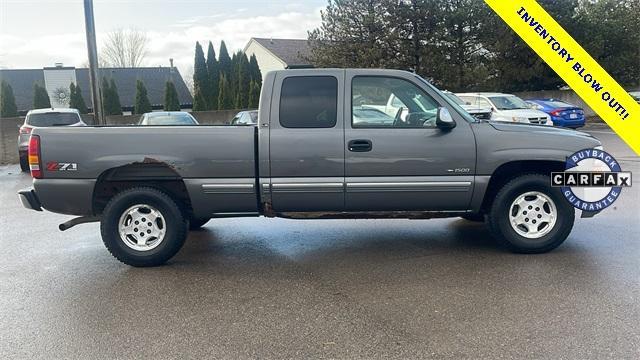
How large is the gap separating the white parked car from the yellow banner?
12.3m

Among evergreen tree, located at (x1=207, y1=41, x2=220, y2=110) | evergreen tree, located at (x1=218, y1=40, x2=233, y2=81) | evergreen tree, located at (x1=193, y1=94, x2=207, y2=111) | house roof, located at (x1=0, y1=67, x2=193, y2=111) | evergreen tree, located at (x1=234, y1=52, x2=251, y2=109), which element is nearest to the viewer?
evergreen tree, located at (x1=193, y1=94, x2=207, y2=111)

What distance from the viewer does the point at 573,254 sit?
5305mm

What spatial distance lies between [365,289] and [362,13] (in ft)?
79.5

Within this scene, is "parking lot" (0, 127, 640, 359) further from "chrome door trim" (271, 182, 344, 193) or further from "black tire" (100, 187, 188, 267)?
"chrome door trim" (271, 182, 344, 193)

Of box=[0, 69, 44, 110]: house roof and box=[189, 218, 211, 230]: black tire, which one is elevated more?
box=[0, 69, 44, 110]: house roof

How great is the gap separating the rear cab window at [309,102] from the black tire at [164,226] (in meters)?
1.47

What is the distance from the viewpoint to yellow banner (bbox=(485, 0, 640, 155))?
4.21 meters

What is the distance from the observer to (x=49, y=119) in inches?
543

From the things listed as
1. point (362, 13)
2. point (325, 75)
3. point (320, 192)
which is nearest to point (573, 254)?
point (320, 192)

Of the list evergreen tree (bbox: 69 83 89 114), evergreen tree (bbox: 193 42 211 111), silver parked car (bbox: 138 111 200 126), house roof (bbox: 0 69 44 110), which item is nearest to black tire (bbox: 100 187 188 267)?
silver parked car (bbox: 138 111 200 126)

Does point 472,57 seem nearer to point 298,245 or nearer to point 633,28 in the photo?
point 633,28

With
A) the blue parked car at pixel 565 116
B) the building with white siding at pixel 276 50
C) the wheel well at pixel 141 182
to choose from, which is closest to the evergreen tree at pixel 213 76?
the building with white siding at pixel 276 50

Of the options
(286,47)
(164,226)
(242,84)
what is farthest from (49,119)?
(286,47)

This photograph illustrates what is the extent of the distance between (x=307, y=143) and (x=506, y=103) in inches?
587
